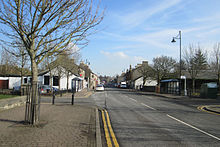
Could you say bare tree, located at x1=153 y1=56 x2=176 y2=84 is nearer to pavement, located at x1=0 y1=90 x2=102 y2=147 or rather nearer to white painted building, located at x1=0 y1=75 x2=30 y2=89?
white painted building, located at x1=0 y1=75 x2=30 y2=89

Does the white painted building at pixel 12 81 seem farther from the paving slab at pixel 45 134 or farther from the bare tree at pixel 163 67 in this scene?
the paving slab at pixel 45 134

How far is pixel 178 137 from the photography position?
650 centimetres

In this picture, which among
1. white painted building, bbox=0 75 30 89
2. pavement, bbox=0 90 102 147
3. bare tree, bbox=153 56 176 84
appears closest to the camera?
pavement, bbox=0 90 102 147

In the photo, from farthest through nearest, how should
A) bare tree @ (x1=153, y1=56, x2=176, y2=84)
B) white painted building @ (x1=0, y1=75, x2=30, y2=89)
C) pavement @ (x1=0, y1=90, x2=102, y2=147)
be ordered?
1. bare tree @ (x1=153, y1=56, x2=176, y2=84)
2. white painted building @ (x1=0, y1=75, x2=30, y2=89)
3. pavement @ (x1=0, y1=90, x2=102, y2=147)

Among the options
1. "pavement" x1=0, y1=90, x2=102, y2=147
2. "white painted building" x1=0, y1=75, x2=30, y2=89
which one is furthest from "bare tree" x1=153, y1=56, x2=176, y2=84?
"pavement" x1=0, y1=90, x2=102, y2=147

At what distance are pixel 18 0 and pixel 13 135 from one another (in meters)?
4.90

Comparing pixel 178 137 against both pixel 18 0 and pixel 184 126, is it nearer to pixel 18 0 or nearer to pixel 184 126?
pixel 184 126

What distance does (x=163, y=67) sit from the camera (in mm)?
48375

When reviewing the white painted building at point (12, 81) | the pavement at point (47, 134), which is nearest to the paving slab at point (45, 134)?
the pavement at point (47, 134)

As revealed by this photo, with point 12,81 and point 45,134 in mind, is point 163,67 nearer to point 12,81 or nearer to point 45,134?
point 12,81

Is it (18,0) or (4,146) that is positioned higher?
(18,0)

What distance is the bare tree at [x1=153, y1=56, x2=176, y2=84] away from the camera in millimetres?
48188

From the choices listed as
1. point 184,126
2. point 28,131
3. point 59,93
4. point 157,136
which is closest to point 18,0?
point 28,131

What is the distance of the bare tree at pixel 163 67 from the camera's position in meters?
48.2
